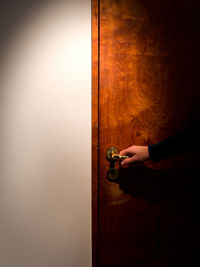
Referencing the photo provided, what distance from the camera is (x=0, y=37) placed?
0.82 metres

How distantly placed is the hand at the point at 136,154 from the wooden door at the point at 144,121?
4 centimetres

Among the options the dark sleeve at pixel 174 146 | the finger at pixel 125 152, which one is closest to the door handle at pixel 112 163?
the finger at pixel 125 152

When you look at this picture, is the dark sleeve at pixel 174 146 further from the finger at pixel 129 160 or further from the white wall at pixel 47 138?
the white wall at pixel 47 138

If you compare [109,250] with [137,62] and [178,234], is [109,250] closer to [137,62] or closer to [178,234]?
[178,234]

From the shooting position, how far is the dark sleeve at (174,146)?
2.61ft

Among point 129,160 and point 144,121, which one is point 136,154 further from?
point 144,121

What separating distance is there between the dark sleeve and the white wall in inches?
11.7

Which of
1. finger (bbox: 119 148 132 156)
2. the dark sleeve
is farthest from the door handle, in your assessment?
the dark sleeve

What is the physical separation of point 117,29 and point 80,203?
80cm

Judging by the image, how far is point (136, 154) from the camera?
807 mm

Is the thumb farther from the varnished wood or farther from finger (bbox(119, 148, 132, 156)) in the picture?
the varnished wood

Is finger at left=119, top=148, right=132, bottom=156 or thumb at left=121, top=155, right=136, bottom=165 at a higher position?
finger at left=119, top=148, right=132, bottom=156

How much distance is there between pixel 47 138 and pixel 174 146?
56 centimetres

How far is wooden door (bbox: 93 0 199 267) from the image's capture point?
2.69 feet
